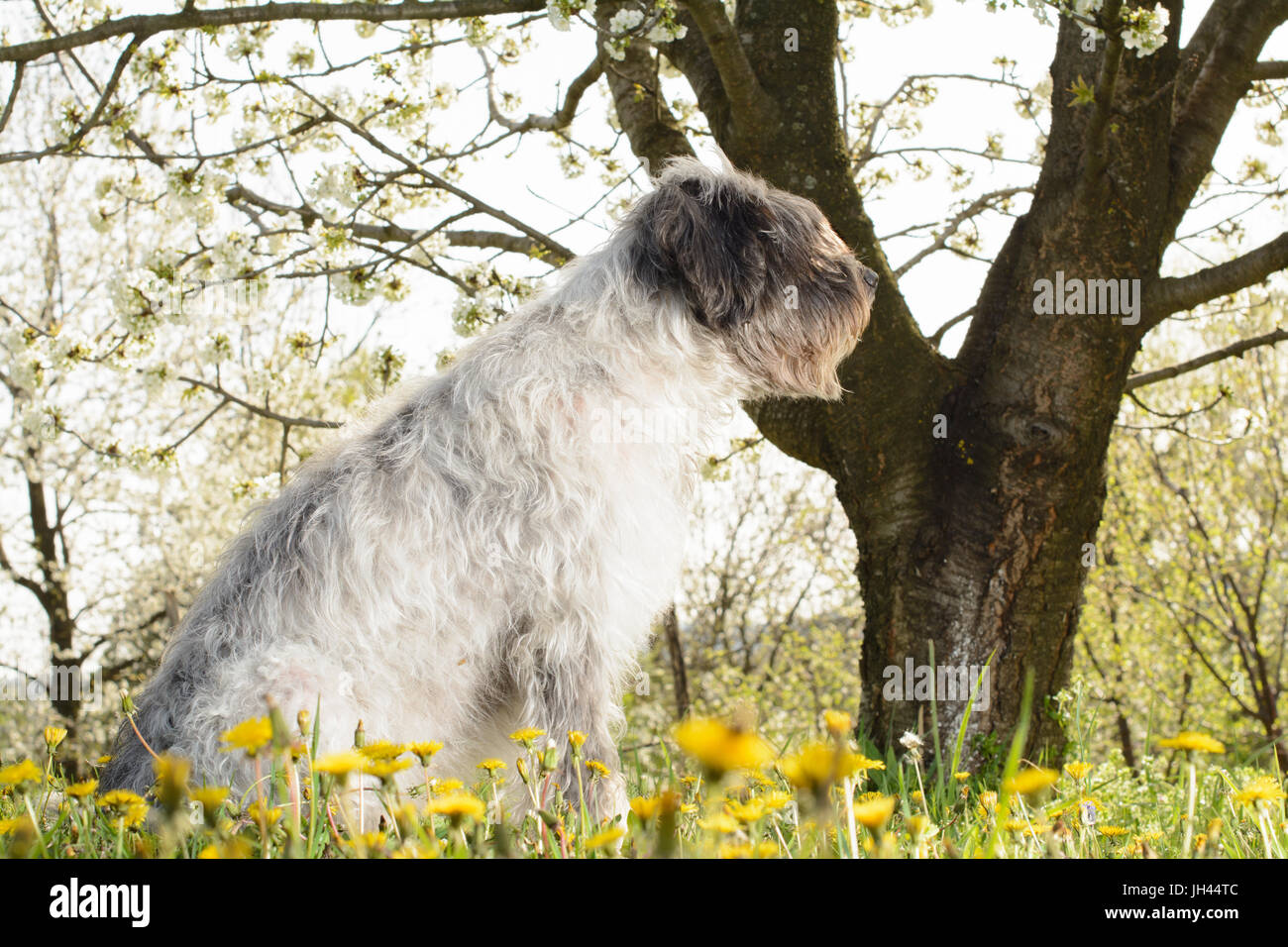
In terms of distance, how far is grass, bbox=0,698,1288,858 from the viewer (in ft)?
4.35

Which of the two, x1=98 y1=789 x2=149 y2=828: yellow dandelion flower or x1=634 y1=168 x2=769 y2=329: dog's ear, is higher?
x1=634 y1=168 x2=769 y2=329: dog's ear

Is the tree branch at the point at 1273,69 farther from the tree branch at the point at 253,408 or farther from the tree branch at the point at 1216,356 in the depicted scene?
the tree branch at the point at 253,408

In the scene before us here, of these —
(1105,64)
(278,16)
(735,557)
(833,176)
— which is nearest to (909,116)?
(833,176)

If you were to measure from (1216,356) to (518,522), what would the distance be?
4.59 m

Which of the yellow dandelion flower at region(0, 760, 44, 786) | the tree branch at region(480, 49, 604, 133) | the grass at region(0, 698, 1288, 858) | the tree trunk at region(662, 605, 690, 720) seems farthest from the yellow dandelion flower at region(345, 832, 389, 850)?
the tree trunk at region(662, 605, 690, 720)

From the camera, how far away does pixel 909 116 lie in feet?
25.4

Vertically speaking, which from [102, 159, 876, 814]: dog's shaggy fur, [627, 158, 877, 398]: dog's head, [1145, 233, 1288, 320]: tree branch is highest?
[1145, 233, 1288, 320]: tree branch

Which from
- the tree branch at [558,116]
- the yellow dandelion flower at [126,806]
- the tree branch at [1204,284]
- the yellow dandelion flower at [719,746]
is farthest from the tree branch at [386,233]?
the yellow dandelion flower at [719,746]

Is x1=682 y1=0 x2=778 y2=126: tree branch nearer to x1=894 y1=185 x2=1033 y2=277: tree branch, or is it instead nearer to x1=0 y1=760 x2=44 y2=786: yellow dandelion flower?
x1=894 y1=185 x2=1033 y2=277: tree branch

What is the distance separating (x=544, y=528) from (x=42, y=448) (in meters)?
14.6

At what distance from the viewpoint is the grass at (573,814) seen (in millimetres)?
1325

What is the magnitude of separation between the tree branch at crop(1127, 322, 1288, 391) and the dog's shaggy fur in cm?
311
